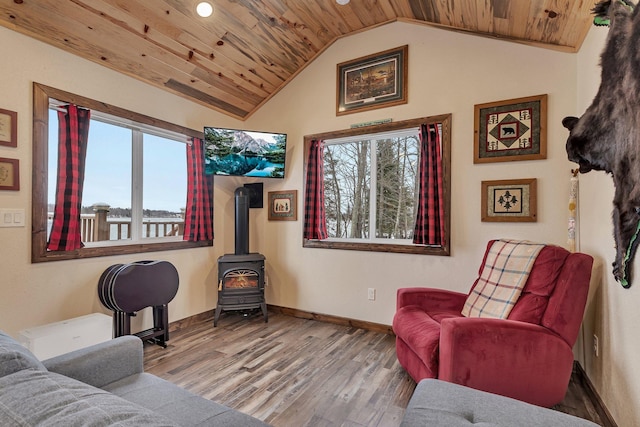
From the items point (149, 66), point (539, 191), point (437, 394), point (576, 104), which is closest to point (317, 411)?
point (437, 394)

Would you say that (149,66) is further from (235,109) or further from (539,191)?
(539,191)

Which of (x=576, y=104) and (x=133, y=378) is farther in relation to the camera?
(x=576, y=104)

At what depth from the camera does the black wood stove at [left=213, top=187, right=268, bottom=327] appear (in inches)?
139

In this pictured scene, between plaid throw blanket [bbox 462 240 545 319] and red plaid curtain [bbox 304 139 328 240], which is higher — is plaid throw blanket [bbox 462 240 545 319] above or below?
below

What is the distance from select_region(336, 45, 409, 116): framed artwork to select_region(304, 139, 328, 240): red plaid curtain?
0.56 meters

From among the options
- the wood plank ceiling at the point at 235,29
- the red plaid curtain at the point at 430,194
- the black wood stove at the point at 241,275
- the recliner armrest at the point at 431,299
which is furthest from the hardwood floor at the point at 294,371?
the wood plank ceiling at the point at 235,29

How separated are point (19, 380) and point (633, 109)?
7.60ft

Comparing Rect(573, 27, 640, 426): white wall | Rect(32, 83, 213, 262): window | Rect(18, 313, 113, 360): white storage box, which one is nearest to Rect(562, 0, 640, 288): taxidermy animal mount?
Rect(573, 27, 640, 426): white wall

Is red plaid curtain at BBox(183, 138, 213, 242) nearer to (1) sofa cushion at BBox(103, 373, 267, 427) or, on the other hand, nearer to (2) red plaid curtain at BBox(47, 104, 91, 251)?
(2) red plaid curtain at BBox(47, 104, 91, 251)

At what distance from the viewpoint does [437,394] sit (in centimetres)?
136

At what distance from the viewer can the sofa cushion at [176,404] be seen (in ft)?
3.70

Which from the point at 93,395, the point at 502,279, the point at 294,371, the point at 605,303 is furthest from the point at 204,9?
the point at 605,303

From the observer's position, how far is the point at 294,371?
251 centimetres

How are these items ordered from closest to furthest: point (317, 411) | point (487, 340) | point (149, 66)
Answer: point (487, 340), point (317, 411), point (149, 66)
